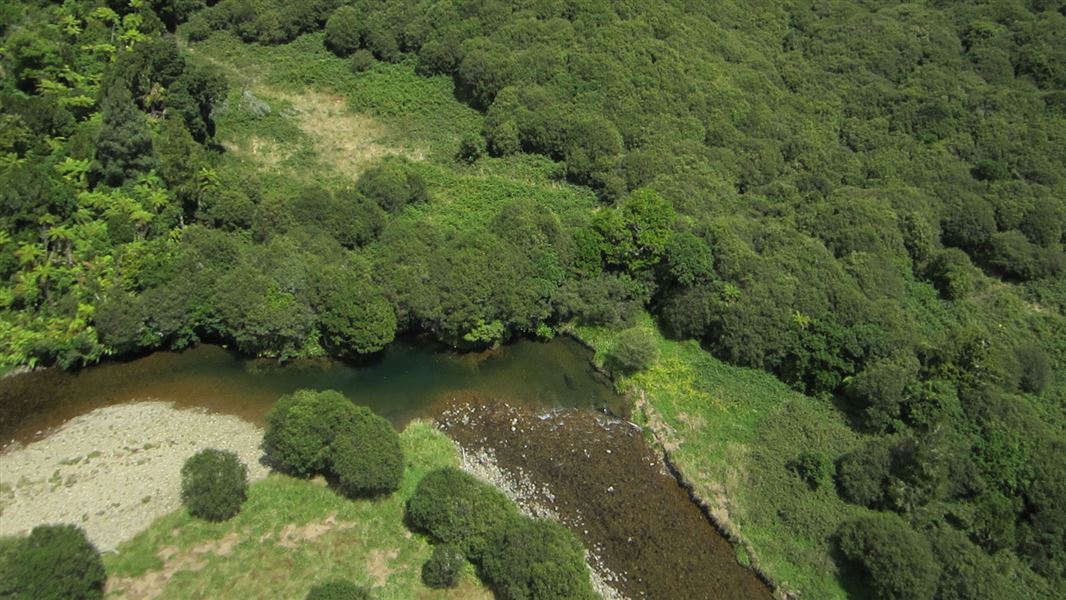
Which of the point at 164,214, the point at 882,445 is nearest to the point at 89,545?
the point at 164,214

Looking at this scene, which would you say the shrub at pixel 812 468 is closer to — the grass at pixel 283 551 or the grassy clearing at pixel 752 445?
the grassy clearing at pixel 752 445

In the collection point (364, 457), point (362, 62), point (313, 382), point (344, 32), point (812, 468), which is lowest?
point (313, 382)

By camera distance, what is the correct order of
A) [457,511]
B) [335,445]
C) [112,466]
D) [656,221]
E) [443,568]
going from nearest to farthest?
[443,568] < [457,511] < [335,445] < [112,466] < [656,221]

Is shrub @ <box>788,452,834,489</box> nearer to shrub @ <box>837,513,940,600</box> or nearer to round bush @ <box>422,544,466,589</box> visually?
shrub @ <box>837,513,940,600</box>

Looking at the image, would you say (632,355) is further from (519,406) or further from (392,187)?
(392,187)

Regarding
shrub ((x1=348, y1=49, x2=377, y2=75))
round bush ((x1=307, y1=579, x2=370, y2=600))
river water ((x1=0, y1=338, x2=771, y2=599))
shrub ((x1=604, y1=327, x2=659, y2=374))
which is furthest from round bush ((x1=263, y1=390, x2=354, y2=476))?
shrub ((x1=348, y1=49, x2=377, y2=75))

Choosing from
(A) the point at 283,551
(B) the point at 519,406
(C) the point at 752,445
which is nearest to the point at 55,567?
(A) the point at 283,551
